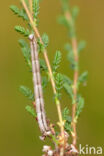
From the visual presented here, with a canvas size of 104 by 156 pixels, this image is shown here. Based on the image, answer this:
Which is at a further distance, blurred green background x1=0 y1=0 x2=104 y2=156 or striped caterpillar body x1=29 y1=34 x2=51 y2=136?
blurred green background x1=0 y1=0 x2=104 y2=156

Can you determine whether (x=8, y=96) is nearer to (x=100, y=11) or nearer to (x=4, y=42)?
(x=4, y=42)

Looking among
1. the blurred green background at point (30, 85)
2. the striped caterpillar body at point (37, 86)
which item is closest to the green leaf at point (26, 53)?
the striped caterpillar body at point (37, 86)

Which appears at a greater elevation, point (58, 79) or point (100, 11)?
point (100, 11)

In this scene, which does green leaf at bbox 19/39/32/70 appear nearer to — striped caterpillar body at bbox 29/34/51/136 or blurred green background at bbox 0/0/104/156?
striped caterpillar body at bbox 29/34/51/136


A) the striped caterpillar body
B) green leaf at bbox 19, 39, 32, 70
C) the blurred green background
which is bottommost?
the striped caterpillar body

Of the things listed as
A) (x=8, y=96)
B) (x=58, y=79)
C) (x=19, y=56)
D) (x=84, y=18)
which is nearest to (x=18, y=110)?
(x=8, y=96)

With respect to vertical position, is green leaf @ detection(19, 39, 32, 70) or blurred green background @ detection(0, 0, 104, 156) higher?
blurred green background @ detection(0, 0, 104, 156)

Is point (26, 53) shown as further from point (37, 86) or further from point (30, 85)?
point (30, 85)

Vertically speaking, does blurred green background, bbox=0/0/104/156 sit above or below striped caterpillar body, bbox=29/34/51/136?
above

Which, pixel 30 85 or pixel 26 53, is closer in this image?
pixel 26 53

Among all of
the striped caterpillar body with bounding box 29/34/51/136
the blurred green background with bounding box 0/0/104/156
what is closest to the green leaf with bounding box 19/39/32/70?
the striped caterpillar body with bounding box 29/34/51/136

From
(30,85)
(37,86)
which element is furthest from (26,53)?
(30,85)
